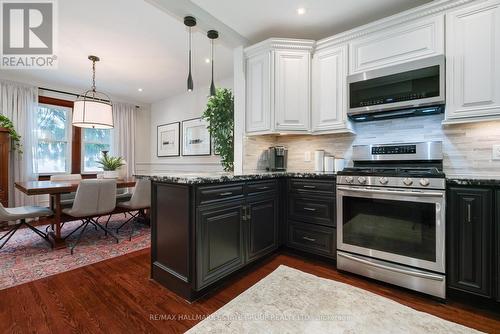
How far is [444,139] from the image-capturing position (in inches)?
88.4

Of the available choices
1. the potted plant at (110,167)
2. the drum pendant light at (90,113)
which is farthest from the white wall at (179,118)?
the drum pendant light at (90,113)

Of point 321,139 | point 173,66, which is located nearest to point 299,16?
point 321,139

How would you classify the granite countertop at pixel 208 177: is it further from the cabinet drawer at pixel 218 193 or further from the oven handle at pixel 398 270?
the oven handle at pixel 398 270

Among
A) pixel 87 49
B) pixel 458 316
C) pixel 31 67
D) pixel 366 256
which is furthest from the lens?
pixel 31 67

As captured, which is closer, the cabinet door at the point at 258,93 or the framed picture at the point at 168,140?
the cabinet door at the point at 258,93

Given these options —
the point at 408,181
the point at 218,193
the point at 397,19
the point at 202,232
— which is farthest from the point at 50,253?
the point at 397,19

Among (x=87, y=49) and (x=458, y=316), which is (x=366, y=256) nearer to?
(x=458, y=316)

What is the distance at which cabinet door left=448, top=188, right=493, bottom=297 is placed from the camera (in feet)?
5.40

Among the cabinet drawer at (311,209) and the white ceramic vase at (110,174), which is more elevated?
the white ceramic vase at (110,174)

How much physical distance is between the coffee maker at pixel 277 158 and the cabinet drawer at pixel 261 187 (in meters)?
0.49

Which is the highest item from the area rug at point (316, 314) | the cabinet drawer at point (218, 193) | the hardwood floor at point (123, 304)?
the cabinet drawer at point (218, 193)

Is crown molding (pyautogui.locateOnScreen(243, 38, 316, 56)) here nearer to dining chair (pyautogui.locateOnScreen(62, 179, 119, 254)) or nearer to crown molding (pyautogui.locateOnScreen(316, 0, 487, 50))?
crown molding (pyautogui.locateOnScreen(316, 0, 487, 50))

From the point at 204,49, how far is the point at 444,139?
3057mm

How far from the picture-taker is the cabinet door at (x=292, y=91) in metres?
2.69
